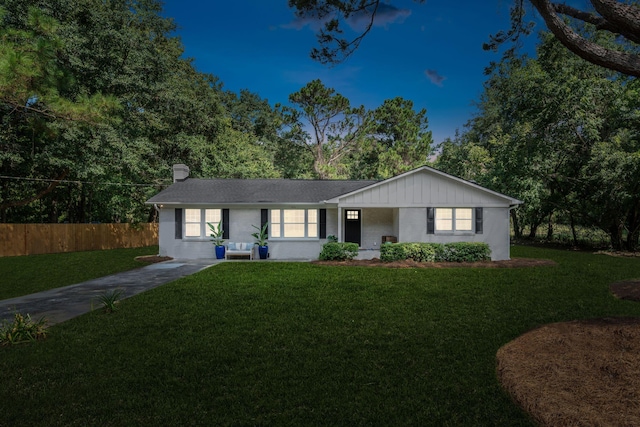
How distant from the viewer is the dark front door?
17328 mm

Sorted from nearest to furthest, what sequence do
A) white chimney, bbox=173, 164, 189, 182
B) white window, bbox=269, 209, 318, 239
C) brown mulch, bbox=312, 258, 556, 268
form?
brown mulch, bbox=312, 258, 556, 268, white window, bbox=269, 209, 318, 239, white chimney, bbox=173, 164, 189, 182

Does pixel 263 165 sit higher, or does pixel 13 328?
pixel 263 165

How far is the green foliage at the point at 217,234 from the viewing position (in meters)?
15.8

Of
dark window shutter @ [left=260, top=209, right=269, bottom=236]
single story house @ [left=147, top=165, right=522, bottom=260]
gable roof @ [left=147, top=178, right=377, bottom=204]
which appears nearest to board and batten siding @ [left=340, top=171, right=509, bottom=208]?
single story house @ [left=147, top=165, right=522, bottom=260]

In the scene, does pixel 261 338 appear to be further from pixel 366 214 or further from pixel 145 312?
pixel 366 214

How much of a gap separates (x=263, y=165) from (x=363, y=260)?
16177 mm

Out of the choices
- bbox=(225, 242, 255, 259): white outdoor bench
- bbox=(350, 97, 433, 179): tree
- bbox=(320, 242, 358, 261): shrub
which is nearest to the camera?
bbox=(320, 242, 358, 261): shrub

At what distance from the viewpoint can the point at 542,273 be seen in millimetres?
11625

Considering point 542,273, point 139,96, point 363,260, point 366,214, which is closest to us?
point 542,273

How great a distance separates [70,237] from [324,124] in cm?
2377

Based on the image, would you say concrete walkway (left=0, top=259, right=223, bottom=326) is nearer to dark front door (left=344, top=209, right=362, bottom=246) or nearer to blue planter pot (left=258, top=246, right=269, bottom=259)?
blue planter pot (left=258, top=246, right=269, bottom=259)

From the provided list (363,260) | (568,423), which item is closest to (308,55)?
(568,423)

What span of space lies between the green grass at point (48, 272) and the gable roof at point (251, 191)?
3.29 m

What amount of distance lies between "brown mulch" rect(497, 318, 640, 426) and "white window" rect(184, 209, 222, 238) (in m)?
13.5
